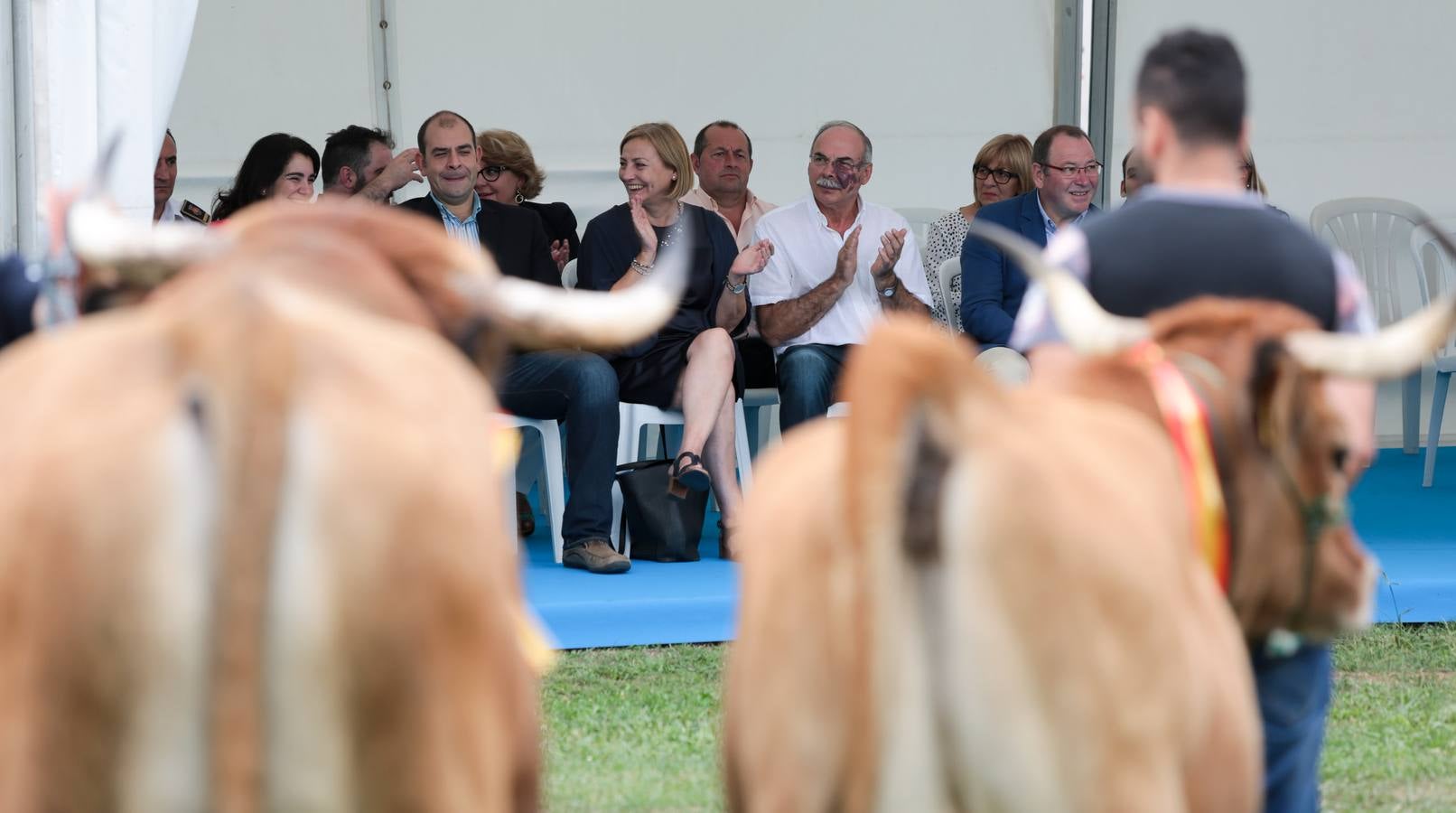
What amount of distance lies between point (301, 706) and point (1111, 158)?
29.0 feet

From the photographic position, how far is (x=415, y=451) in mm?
2062

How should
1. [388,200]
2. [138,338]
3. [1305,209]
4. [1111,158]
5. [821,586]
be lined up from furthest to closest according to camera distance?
[1305,209] < [1111,158] < [388,200] < [821,586] < [138,338]

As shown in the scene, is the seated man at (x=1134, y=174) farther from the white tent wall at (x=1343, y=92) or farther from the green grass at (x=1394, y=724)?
the green grass at (x=1394, y=724)

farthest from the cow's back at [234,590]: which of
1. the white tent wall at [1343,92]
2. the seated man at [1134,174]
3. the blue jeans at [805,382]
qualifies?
the white tent wall at [1343,92]

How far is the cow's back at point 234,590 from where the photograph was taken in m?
1.94

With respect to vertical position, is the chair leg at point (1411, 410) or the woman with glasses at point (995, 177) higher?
the woman with glasses at point (995, 177)

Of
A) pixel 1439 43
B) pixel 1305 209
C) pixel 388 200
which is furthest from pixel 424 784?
pixel 1439 43

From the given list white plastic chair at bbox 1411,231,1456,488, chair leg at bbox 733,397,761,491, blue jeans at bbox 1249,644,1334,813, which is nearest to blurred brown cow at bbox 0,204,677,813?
blue jeans at bbox 1249,644,1334,813

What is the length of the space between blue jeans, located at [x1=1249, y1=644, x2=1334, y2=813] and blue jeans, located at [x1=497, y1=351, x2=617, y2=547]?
4375 millimetres

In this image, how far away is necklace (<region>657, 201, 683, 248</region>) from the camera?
783 centimetres

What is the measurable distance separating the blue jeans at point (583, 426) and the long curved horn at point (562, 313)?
4.58 m

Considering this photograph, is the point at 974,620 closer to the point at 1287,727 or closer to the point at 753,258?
the point at 1287,727

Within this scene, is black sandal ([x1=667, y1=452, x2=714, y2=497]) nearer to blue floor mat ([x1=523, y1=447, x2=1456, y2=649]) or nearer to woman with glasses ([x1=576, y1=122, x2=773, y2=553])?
woman with glasses ([x1=576, y1=122, x2=773, y2=553])

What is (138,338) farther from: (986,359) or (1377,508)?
(1377,508)
